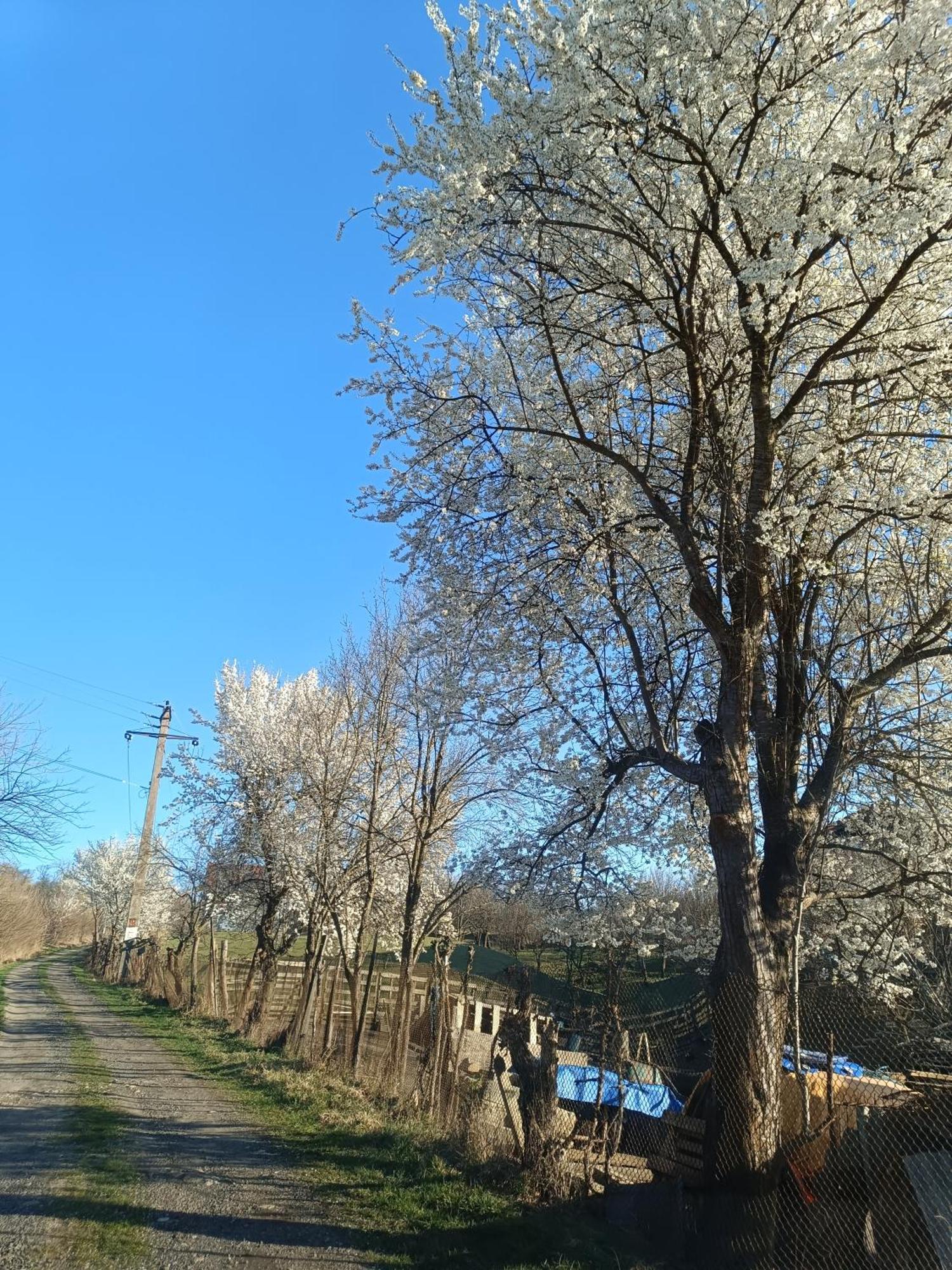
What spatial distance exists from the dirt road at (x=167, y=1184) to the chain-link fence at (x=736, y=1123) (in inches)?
68.9

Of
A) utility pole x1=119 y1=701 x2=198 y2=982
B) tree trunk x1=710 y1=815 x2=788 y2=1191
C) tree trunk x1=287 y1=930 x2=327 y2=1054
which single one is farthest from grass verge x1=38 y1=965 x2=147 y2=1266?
utility pole x1=119 y1=701 x2=198 y2=982

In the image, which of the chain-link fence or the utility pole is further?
the utility pole

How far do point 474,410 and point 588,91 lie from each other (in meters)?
3.02

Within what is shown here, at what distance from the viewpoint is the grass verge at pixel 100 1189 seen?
16.7 ft

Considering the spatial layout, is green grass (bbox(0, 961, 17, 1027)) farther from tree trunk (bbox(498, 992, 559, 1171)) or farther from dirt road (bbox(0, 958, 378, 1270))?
tree trunk (bbox(498, 992, 559, 1171))

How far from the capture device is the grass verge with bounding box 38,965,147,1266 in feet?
16.7

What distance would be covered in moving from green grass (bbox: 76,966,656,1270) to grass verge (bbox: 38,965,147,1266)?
1291 mm

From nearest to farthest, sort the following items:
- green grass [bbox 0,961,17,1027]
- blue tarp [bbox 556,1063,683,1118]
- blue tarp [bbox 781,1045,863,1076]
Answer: blue tarp [bbox 556,1063,683,1118], blue tarp [bbox 781,1045,863,1076], green grass [bbox 0,961,17,1027]

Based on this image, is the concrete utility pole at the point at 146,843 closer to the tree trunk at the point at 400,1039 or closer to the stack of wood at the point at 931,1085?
the tree trunk at the point at 400,1039

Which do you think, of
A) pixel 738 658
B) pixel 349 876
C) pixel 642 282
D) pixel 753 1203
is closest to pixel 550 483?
pixel 642 282

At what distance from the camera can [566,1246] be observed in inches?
216

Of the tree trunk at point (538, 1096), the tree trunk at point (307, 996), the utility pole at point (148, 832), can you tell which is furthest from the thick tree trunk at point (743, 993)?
the utility pole at point (148, 832)

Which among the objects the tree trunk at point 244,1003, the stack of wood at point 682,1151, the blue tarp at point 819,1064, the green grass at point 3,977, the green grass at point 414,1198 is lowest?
the green grass at point 3,977

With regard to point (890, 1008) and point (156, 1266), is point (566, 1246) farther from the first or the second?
point (890, 1008)
